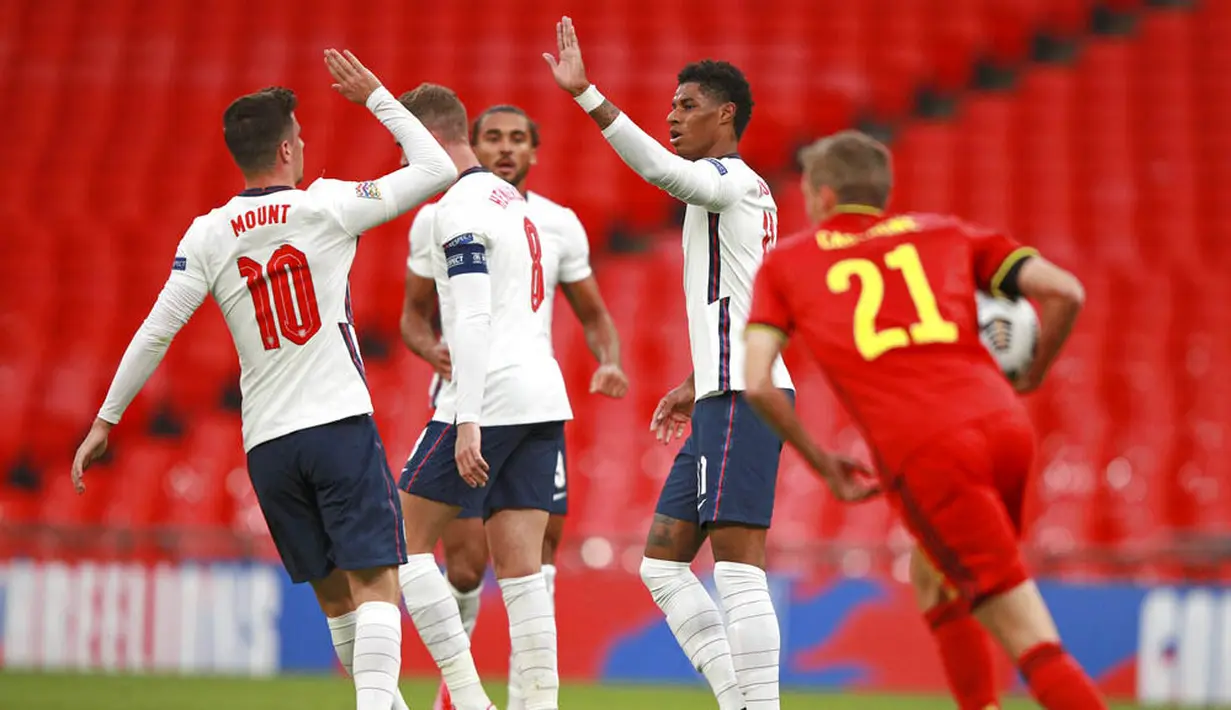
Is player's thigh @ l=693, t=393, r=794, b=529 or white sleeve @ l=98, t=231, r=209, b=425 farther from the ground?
white sleeve @ l=98, t=231, r=209, b=425

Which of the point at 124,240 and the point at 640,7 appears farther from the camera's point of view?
the point at 640,7

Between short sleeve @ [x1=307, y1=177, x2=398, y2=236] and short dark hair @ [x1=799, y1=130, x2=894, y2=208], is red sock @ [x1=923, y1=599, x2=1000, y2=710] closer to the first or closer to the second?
short dark hair @ [x1=799, y1=130, x2=894, y2=208]

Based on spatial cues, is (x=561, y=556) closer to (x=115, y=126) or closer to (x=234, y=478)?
(x=234, y=478)

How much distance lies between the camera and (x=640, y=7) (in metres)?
15.2

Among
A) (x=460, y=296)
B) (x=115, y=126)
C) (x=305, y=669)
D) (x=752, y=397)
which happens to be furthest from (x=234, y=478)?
(x=752, y=397)

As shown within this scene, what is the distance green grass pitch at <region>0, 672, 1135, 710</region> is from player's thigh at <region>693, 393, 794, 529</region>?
9.81 ft

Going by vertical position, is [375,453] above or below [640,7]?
below

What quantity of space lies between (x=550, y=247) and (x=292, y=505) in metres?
1.93

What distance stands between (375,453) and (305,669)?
16.8 ft

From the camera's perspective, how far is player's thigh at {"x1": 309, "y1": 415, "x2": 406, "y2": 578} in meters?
4.78

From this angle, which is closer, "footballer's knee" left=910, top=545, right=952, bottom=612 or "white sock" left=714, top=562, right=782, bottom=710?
"footballer's knee" left=910, top=545, right=952, bottom=612

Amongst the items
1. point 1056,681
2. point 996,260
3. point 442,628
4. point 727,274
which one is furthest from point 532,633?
point 996,260

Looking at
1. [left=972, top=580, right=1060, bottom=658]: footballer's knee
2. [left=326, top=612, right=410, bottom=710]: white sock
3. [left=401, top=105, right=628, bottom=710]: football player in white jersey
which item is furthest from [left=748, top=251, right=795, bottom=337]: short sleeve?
[left=401, top=105, right=628, bottom=710]: football player in white jersey

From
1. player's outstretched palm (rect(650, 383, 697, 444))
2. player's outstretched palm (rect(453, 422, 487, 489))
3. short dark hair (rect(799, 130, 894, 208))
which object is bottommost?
player's outstretched palm (rect(453, 422, 487, 489))
